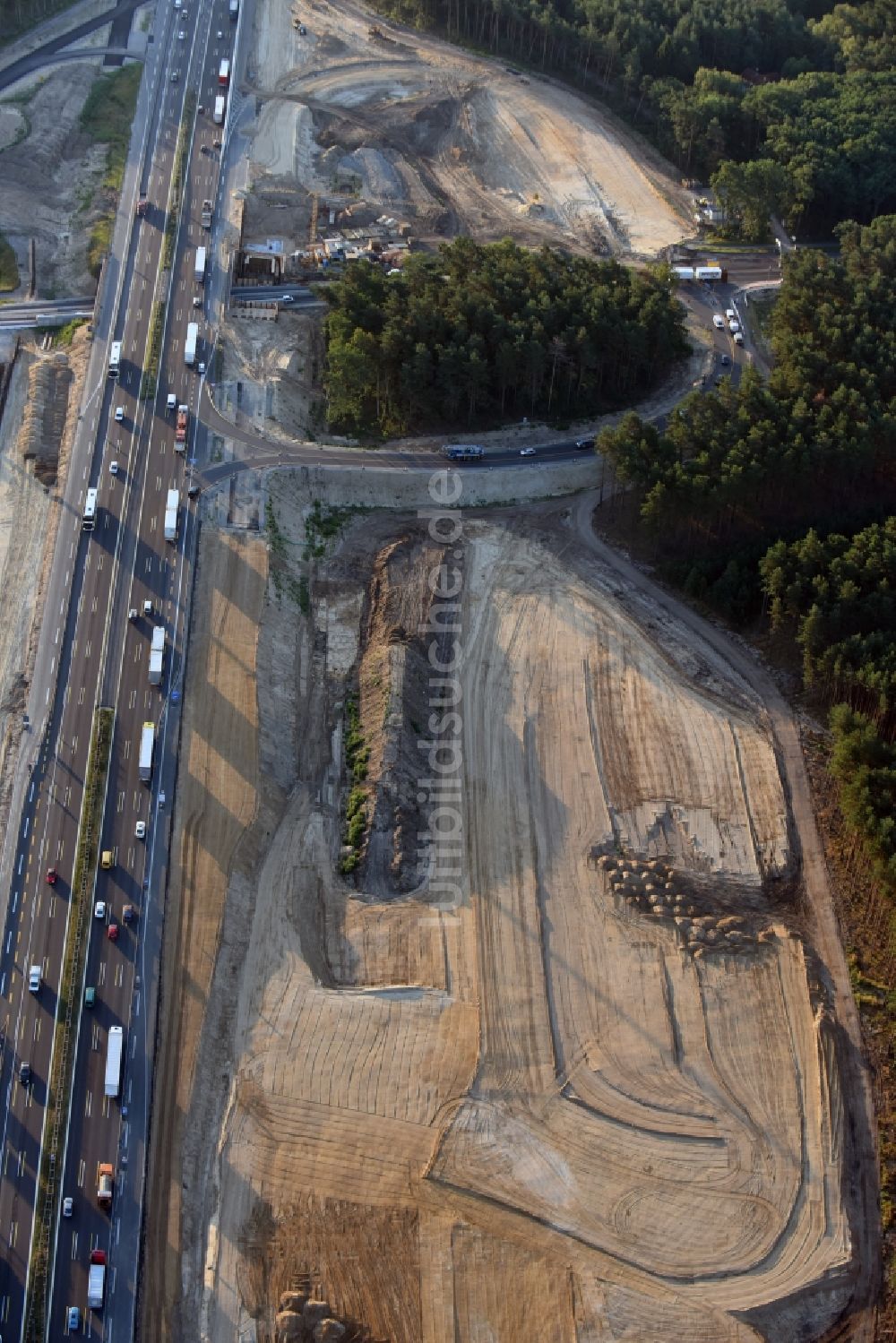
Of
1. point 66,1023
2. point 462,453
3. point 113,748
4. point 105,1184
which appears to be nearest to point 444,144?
point 462,453

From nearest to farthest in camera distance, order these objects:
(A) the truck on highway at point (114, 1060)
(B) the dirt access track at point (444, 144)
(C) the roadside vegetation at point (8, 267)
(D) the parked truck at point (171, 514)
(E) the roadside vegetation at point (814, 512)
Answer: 1. (A) the truck on highway at point (114, 1060)
2. (E) the roadside vegetation at point (814, 512)
3. (D) the parked truck at point (171, 514)
4. (C) the roadside vegetation at point (8, 267)
5. (B) the dirt access track at point (444, 144)

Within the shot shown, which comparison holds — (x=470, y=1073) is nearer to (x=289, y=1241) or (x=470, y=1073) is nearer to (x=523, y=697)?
(x=289, y=1241)

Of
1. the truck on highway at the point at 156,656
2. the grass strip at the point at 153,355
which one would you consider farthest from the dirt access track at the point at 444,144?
the truck on highway at the point at 156,656

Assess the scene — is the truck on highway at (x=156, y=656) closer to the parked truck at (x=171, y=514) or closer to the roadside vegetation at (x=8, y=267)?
the parked truck at (x=171, y=514)

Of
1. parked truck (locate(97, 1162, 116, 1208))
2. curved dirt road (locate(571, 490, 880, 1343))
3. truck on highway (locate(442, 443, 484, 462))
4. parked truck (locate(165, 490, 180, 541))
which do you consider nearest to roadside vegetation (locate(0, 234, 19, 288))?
parked truck (locate(165, 490, 180, 541))

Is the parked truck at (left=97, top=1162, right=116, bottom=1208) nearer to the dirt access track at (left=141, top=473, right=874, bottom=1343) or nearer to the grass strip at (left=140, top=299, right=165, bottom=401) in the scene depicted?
the dirt access track at (left=141, top=473, right=874, bottom=1343)

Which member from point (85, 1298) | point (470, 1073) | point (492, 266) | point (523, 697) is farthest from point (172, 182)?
point (85, 1298)

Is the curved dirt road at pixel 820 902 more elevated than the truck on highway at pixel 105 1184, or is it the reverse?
the curved dirt road at pixel 820 902
